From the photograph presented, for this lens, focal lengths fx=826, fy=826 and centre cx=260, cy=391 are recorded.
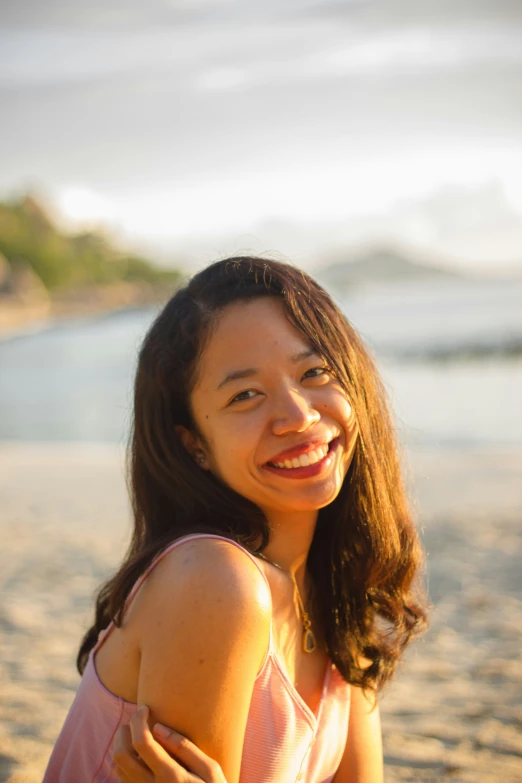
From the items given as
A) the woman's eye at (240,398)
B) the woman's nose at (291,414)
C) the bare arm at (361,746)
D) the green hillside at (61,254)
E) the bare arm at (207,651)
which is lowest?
the bare arm at (361,746)

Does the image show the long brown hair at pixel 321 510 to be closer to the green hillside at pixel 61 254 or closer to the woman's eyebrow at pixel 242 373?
the woman's eyebrow at pixel 242 373

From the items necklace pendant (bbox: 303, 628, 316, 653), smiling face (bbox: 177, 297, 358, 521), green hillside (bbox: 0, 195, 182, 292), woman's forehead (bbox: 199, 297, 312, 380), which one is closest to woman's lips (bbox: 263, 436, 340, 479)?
smiling face (bbox: 177, 297, 358, 521)

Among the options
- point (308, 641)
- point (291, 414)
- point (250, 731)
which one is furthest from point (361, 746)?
point (291, 414)

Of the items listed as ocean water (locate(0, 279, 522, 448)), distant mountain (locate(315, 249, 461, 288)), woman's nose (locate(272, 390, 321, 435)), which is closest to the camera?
woman's nose (locate(272, 390, 321, 435))

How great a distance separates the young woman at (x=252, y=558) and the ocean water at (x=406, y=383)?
1179 millimetres

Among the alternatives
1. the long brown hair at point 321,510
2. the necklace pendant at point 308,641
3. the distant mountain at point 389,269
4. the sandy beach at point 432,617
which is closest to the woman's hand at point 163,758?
the long brown hair at point 321,510

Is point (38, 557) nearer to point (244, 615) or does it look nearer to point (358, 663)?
point (358, 663)

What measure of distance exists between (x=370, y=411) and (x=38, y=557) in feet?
16.2

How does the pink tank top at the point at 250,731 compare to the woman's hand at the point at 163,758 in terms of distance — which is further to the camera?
the pink tank top at the point at 250,731

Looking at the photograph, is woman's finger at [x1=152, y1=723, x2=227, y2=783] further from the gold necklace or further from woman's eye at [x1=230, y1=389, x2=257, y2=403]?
woman's eye at [x1=230, y1=389, x2=257, y2=403]

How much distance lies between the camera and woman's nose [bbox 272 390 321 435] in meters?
1.81

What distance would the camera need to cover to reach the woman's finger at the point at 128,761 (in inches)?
60.1

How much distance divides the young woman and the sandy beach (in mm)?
497

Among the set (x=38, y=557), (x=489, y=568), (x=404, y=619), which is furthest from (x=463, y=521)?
(x=404, y=619)
